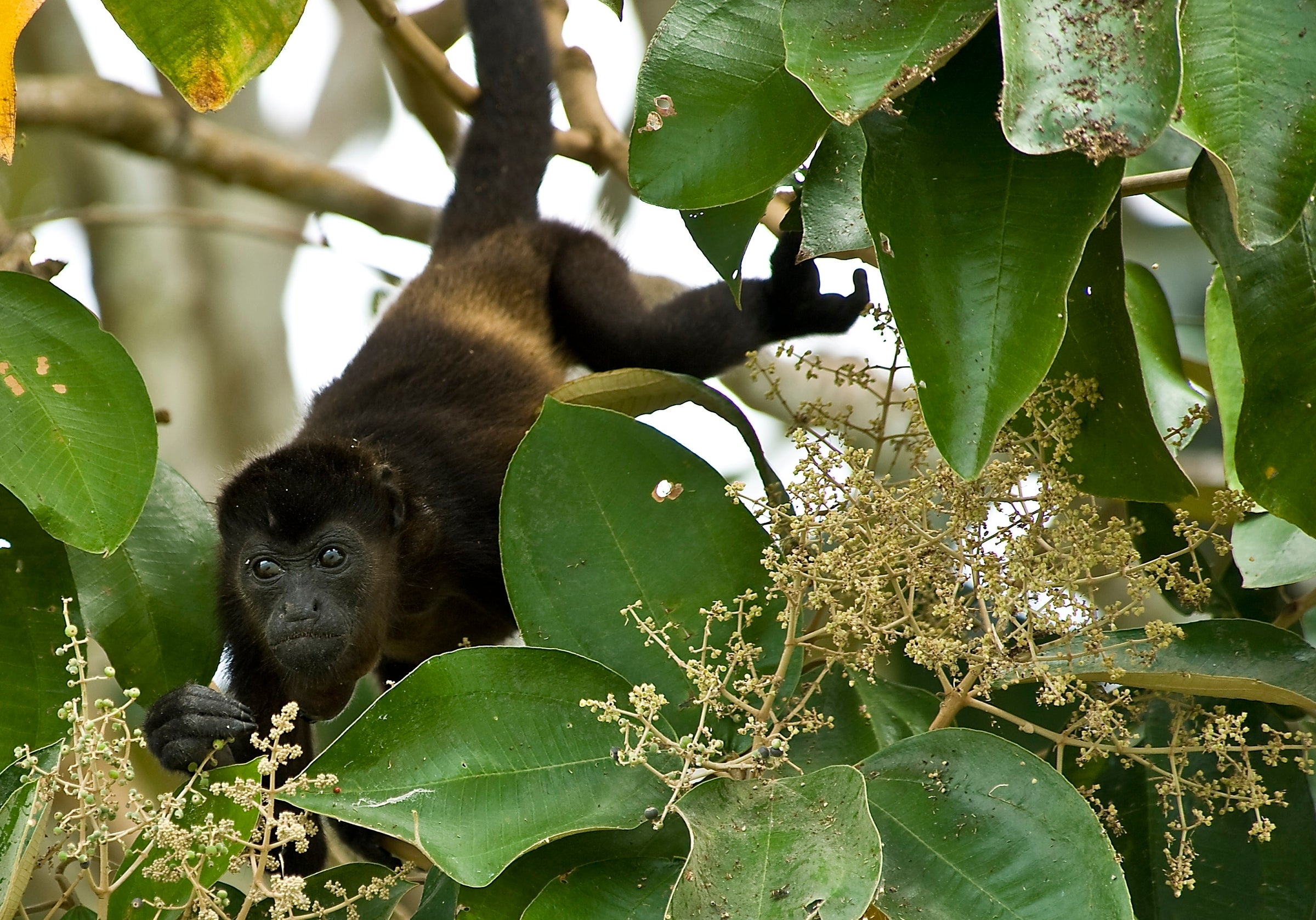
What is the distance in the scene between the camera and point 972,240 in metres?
1.67

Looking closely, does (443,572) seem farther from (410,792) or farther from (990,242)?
(990,242)

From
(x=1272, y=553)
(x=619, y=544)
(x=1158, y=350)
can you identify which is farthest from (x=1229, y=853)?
(x=619, y=544)

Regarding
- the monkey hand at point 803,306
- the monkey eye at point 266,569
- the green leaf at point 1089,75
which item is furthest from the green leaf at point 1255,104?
the monkey eye at point 266,569

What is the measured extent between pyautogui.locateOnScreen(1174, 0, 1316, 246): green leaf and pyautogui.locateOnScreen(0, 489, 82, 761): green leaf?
6.52 feet

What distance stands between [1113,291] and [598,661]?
96cm

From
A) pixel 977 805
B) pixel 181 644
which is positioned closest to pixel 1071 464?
pixel 977 805

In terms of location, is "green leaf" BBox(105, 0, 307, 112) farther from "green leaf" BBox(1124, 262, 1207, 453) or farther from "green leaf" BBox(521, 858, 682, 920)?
"green leaf" BBox(1124, 262, 1207, 453)

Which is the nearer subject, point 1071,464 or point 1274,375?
point 1274,375

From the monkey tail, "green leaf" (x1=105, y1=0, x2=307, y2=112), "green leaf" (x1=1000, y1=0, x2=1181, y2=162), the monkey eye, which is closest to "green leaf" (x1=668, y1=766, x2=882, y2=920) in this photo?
"green leaf" (x1=1000, y1=0, x2=1181, y2=162)

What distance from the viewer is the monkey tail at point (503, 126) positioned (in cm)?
460

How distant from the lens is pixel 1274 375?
1797 mm

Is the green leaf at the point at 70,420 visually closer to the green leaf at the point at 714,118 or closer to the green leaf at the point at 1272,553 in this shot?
the green leaf at the point at 714,118

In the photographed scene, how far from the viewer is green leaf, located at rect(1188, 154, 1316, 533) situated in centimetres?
178

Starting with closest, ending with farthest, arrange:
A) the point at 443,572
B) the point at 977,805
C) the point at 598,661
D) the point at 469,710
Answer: the point at 977,805
the point at 469,710
the point at 598,661
the point at 443,572
